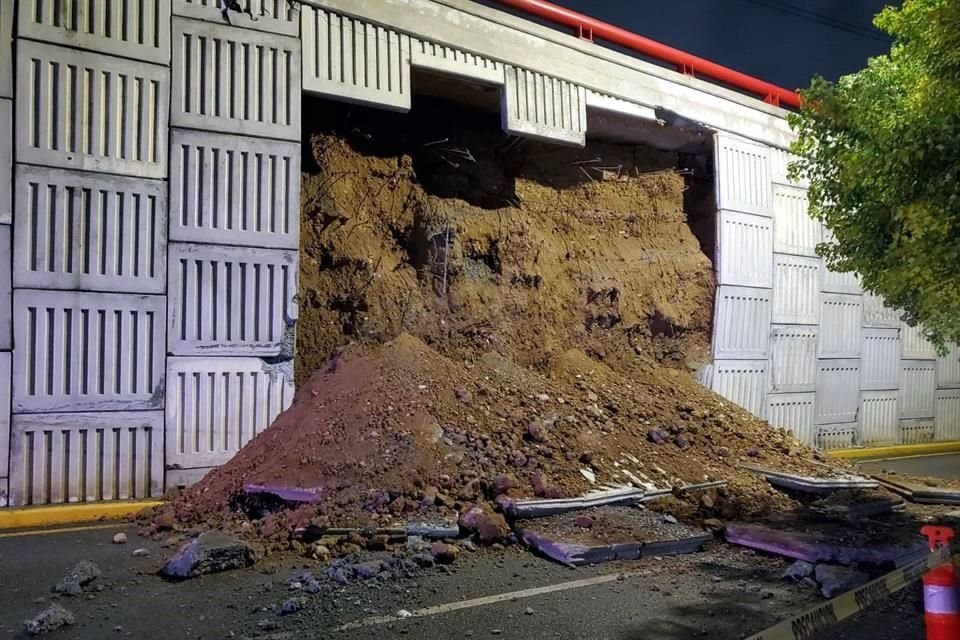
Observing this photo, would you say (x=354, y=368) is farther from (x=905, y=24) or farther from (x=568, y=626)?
(x=905, y=24)

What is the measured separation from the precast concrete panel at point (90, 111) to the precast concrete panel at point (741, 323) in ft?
25.2

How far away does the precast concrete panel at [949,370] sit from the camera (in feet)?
44.5

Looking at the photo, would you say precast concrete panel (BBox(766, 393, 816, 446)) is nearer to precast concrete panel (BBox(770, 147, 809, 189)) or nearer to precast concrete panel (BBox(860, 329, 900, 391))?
precast concrete panel (BBox(860, 329, 900, 391))

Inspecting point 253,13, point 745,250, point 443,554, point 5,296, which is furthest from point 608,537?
point 745,250

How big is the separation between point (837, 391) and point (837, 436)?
29.1 inches

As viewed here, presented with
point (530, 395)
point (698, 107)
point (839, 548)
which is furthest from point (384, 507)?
point (698, 107)

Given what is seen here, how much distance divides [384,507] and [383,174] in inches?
175

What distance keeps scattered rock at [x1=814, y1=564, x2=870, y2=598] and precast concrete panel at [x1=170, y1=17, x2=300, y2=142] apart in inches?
237

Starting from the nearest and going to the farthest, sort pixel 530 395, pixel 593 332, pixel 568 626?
pixel 568 626 < pixel 530 395 < pixel 593 332

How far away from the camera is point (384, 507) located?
5680mm

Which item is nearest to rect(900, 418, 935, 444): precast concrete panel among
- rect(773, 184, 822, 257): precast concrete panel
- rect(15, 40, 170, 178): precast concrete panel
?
rect(773, 184, 822, 257): precast concrete panel

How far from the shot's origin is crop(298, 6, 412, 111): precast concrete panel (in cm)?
752

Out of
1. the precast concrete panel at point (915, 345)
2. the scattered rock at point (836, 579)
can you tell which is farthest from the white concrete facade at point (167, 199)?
the precast concrete panel at point (915, 345)

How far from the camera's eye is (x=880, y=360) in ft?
41.4
